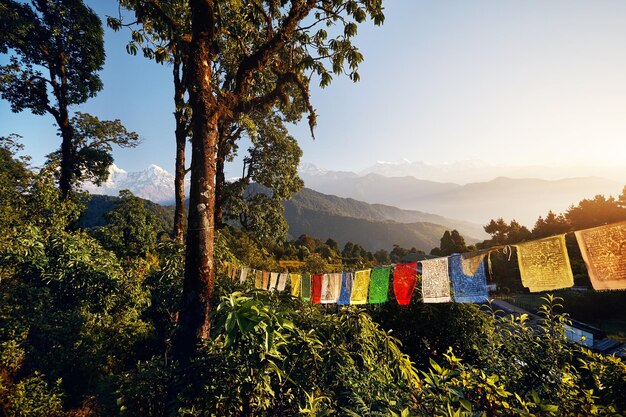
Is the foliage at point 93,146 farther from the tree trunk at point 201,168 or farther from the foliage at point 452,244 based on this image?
the foliage at point 452,244

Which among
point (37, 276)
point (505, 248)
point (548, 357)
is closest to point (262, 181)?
point (37, 276)

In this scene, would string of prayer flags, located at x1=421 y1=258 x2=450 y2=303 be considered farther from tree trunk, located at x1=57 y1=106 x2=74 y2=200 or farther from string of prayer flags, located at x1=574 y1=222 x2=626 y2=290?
tree trunk, located at x1=57 y1=106 x2=74 y2=200

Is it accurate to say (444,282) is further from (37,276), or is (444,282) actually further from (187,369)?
(37,276)

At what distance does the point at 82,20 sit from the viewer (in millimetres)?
12445

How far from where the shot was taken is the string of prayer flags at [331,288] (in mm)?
7832

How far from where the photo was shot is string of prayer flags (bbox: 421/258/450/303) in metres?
5.35

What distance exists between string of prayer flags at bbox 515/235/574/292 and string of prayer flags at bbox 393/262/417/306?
77.1 inches

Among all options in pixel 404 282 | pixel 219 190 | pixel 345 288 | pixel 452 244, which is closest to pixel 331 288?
pixel 345 288

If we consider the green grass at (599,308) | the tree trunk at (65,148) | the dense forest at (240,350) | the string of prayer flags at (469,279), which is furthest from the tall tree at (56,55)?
the green grass at (599,308)

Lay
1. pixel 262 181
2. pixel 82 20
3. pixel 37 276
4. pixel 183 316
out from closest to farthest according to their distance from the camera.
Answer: pixel 183 316, pixel 37 276, pixel 82 20, pixel 262 181

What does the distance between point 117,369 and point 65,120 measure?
11.8m

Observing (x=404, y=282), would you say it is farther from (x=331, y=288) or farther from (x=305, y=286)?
(x=305, y=286)

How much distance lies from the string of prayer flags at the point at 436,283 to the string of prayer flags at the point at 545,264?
1246mm

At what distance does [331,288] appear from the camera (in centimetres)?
794
